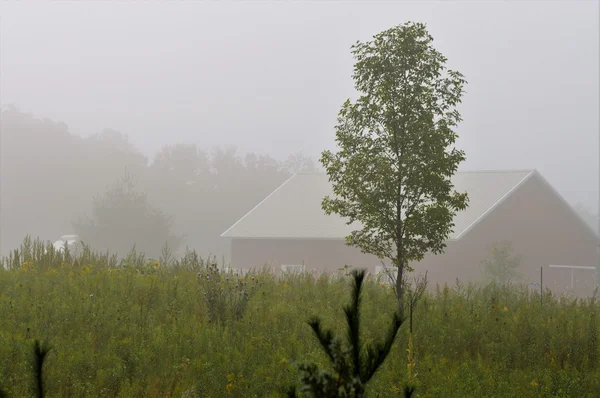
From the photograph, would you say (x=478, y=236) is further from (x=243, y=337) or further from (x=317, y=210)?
(x=243, y=337)

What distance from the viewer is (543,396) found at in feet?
29.3

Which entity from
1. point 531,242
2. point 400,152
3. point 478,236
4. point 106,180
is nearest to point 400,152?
point 400,152

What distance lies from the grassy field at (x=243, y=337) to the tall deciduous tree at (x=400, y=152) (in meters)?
1.44

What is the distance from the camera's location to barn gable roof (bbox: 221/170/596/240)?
36312 millimetres

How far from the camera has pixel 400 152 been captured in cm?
1426

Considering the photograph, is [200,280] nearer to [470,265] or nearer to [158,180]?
[470,265]

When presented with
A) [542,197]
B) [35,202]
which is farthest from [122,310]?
[35,202]

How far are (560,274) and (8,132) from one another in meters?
68.5

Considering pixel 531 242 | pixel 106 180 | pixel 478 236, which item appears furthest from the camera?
pixel 106 180

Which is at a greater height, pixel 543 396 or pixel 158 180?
pixel 158 180

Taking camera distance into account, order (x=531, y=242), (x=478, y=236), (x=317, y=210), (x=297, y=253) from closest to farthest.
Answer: (x=478, y=236) < (x=531, y=242) < (x=297, y=253) < (x=317, y=210)

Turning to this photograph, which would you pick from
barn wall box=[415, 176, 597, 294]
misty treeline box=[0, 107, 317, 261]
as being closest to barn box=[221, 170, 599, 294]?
barn wall box=[415, 176, 597, 294]

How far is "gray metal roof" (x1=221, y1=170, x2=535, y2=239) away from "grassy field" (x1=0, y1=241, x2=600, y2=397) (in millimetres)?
21571

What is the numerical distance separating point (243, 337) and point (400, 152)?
5.64m
